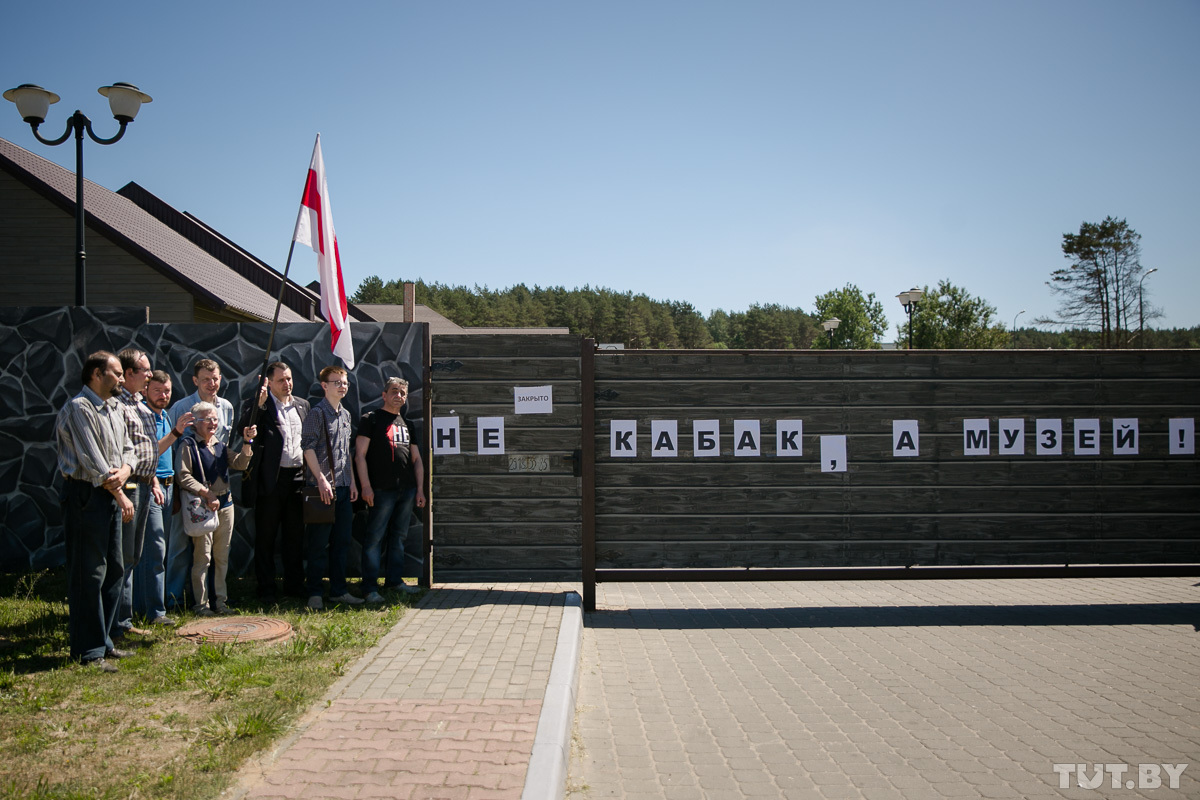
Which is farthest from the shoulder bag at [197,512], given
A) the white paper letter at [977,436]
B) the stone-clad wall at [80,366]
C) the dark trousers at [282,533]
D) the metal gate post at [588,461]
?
the white paper letter at [977,436]

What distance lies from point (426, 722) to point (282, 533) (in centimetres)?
376

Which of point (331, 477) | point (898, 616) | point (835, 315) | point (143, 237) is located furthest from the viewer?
point (835, 315)

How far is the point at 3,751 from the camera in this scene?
386 cm

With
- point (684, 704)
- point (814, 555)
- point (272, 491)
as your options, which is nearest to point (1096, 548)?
point (814, 555)

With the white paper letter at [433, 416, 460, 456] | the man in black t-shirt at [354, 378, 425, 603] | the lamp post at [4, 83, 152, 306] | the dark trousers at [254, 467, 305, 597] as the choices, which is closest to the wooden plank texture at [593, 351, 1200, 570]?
the white paper letter at [433, 416, 460, 456]

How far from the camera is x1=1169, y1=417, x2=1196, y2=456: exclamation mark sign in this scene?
26.5 feet

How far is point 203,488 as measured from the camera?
21.5 feet

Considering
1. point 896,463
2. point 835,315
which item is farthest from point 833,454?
point 835,315

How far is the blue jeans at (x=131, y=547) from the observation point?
18.4ft

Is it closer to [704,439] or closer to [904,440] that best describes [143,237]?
[704,439]

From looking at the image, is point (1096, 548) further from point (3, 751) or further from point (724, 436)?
point (3, 751)

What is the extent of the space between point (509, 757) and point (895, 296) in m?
34.6

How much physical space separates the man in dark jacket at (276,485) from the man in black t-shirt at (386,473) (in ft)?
1.97

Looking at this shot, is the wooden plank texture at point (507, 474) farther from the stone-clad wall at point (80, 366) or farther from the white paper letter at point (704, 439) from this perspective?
the white paper letter at point (704, 439)
